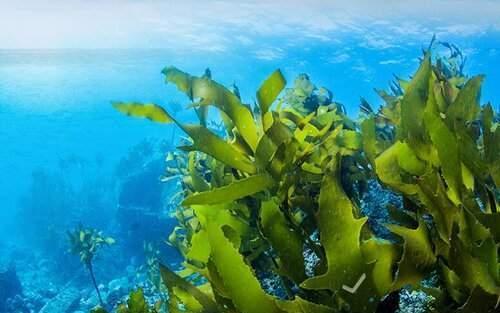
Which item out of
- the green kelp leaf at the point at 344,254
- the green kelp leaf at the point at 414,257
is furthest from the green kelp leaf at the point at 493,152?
the green kelp leaf at the point at 344,254

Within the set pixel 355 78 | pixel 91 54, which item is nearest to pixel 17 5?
pixel 91 54

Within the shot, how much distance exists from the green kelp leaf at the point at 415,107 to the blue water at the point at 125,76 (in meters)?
17.2

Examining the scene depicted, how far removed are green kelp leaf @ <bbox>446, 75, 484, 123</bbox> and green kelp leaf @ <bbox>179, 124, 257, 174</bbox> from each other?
0.44 meters

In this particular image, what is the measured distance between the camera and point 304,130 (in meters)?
1.20

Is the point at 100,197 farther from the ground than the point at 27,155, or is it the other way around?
the point at 27,155

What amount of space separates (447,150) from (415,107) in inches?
6.7

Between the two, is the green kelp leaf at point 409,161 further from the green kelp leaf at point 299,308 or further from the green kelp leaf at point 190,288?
the green kelp leaf at point 190,288

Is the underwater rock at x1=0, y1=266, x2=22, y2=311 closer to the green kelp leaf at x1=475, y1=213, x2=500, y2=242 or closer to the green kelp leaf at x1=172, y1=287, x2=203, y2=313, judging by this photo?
the green kelp leaf at x1=172, y1=287, x2=203, y2=313

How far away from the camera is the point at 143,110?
121 cm

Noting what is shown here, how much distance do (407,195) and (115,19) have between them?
21.6 m

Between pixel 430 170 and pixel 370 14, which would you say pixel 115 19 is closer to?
pixel 370 14

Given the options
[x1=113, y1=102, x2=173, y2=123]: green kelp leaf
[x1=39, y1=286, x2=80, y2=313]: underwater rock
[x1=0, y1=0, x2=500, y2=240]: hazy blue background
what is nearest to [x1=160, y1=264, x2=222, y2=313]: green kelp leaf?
[x1=113, y1=102, x2=173, y2=123]: green kelp leaf

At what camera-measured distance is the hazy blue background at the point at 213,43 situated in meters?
19.7

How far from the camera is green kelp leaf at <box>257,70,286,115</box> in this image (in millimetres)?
1128
